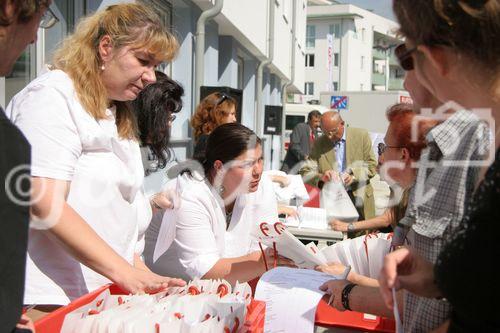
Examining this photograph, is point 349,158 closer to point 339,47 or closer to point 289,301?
point 289,301

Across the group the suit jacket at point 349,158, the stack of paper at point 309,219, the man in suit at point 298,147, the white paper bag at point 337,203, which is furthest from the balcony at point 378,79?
the stack of paper at point 309,219

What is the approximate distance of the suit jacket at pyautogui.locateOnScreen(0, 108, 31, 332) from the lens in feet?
2.53

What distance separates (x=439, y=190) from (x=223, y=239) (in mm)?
1356

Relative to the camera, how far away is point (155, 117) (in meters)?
2.54

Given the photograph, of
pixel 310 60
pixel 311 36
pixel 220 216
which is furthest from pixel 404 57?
pixel 311 36

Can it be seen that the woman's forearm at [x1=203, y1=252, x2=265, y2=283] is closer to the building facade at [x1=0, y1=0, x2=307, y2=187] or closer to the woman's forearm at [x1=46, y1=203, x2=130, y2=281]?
the woman's forearm at [x1=46, y1=203, x2=130, y2=281]

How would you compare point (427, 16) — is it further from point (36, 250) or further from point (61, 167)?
point (36, 250)

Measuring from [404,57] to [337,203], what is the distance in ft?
12.0

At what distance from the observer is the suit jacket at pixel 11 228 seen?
772mm

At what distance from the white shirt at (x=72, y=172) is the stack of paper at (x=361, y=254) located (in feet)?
2.47

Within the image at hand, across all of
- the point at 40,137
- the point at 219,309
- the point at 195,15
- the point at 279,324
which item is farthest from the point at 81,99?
the point at 195,15

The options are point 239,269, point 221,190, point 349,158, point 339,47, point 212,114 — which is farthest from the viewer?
point 339,47

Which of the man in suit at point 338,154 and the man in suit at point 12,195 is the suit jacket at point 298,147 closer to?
the man in suit at point 338,154

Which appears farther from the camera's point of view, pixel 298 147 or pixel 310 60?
pixel 310 60
